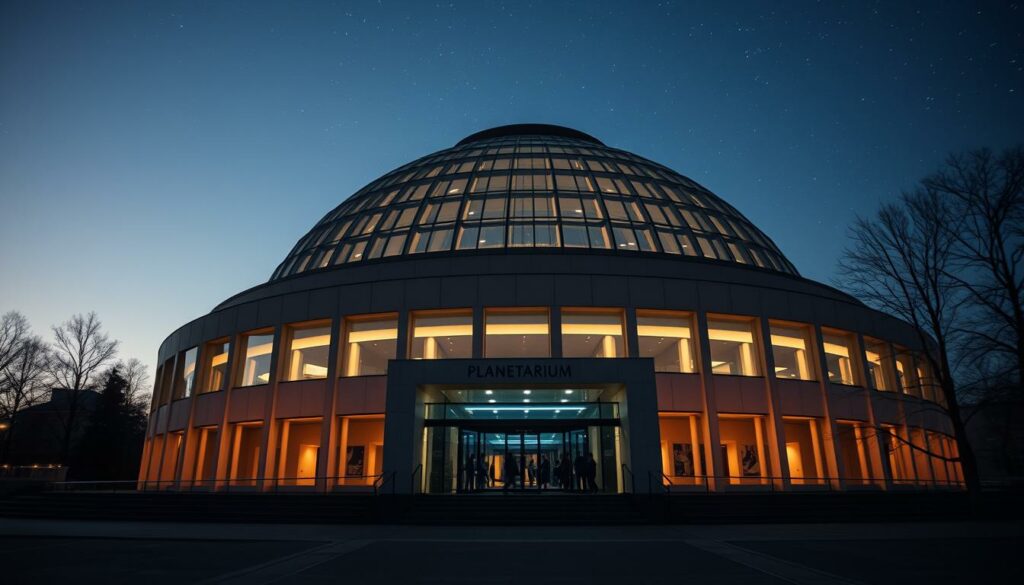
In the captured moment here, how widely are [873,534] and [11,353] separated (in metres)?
60.6

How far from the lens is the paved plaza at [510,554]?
8.56 metres

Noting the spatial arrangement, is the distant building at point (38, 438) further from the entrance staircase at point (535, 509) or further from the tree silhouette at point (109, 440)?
the entrance staircase at point (535, 509)

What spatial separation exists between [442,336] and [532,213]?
9.80m

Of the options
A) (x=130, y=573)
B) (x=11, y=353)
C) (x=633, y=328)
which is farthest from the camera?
(x=11, y=353)

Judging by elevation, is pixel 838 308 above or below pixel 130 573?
above

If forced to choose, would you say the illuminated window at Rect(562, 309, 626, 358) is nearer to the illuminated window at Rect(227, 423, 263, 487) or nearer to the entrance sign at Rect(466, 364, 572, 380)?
the entrance sign at Rect(466, 364, 572, 380)

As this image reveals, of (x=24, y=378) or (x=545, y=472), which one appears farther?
(x=24, y=378)

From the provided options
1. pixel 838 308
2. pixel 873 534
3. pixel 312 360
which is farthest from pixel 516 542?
pixel 838 308

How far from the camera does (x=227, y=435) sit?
1073 inches

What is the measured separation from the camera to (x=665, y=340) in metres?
A: 25.8

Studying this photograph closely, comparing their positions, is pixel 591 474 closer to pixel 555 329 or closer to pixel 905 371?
pixel 555 329

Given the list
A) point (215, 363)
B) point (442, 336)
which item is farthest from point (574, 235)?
point (215, 363)

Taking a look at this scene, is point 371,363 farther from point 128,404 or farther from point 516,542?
point 128,404

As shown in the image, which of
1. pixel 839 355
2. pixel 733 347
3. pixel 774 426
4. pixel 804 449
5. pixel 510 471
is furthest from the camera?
pixel 839 355
